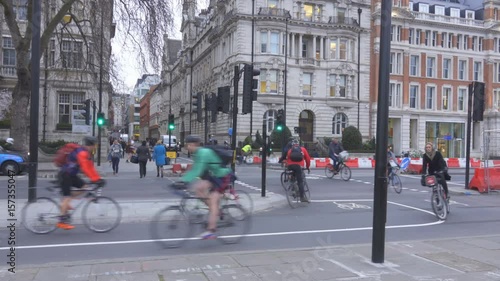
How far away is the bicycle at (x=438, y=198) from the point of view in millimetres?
10562

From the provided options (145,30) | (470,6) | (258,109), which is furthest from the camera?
(470,6)

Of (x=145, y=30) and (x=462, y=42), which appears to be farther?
(x=462, y=42)

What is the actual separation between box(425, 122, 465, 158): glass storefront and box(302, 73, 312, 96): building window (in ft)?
55.2

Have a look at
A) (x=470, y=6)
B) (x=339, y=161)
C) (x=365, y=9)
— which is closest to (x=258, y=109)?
(x=365, y=9)

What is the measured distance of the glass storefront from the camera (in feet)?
184

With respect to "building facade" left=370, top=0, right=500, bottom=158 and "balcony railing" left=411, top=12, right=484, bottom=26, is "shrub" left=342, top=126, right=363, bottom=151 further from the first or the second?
"balcony railing" left=411, top=12, right=484, bottom=26

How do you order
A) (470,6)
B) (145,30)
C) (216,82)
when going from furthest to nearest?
(470,6) → (216,82) → (145,30)

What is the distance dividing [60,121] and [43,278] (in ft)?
108

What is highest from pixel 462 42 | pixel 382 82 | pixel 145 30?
pixel 462 42

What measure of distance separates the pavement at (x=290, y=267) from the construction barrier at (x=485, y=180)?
1011 centimetres

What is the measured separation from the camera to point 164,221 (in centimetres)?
722

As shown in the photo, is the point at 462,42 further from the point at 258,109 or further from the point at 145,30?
the point at 145,30

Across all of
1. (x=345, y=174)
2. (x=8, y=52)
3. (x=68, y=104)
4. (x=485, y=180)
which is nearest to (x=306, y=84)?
(x=68, y=104)

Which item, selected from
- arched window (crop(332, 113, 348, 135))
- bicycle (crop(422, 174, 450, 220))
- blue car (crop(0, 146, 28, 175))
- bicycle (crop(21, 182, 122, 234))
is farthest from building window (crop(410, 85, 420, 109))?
bicycle (crop(21, 182, 122, 234))
